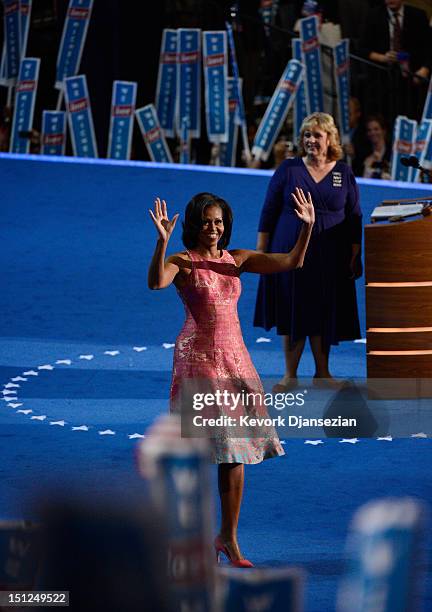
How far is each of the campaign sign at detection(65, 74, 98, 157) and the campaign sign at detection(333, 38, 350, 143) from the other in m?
2.63

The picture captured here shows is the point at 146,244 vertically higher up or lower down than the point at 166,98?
lower down

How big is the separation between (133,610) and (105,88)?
1211 centimetres

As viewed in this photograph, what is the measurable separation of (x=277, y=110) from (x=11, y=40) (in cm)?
296

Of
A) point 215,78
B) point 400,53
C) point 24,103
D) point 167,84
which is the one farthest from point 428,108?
point 24,103

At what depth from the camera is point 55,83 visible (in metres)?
12.6

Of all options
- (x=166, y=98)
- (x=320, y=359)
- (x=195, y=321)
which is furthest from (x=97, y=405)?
(x=166, y=98)

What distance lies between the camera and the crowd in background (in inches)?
445

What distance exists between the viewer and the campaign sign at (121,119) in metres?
12.4

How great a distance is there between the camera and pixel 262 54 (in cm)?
1195

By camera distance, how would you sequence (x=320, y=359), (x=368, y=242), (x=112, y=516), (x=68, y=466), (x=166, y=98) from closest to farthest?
1. (x=112, y=516)
2. (x=68, y=466)
3. (x=368, y=242)
4. (x=320, y=359)
5. (x=166, y=98)

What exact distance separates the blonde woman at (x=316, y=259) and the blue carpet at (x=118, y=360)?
0.41 m

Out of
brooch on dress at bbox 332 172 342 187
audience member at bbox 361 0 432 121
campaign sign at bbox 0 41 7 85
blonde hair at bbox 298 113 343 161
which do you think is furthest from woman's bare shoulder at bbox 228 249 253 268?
campaign sign at bbox 0 41 7 85

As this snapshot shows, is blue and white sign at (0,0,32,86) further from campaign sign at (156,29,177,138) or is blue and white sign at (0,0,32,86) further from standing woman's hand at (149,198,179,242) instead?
standing woman's hand at (149,198,179,242)

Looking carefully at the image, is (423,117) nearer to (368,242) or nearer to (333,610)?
(368,242)
